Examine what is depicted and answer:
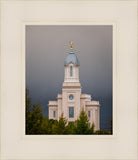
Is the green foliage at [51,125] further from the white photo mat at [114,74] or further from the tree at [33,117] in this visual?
the white photo mat at [114,74]

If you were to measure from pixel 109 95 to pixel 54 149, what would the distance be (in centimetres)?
92

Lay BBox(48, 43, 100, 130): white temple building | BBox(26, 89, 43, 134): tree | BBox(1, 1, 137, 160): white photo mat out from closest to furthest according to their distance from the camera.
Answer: BBox(1, 1, 137, 160): white photo mat < BBox(26, 89, 43, 134): tree < BBox(48, 43, 100, 130): white temple building

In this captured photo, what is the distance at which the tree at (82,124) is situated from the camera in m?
3.13

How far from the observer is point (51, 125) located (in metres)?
3.21

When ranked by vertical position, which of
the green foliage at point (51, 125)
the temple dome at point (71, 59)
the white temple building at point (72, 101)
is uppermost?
the temple dome at point (71, 59)

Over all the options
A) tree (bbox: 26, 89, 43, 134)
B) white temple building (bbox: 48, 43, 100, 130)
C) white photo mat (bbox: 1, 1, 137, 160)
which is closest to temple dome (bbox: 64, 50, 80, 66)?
white temple building (bbox: 48, 43, 100, 130)

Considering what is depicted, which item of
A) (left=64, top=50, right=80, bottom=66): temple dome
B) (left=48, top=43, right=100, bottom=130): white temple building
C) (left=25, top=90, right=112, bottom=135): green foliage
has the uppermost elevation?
(left=64, top=50, right=80, bottom=66): temple dome

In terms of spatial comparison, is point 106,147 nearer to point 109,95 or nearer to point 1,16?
point 109,95

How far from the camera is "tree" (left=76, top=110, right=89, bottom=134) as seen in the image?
3131mm

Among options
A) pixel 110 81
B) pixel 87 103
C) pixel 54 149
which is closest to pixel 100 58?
pixel 110 81

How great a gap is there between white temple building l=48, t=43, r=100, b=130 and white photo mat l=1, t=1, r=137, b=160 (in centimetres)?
48

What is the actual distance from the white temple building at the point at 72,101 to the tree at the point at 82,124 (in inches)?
2.1

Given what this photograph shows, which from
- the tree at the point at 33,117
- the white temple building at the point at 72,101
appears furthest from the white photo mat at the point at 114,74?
the white temple building at the point at 72,101

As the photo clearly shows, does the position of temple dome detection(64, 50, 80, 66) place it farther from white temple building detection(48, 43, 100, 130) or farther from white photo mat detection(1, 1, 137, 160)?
white photo mat detection(1, 1, 137, 160)
